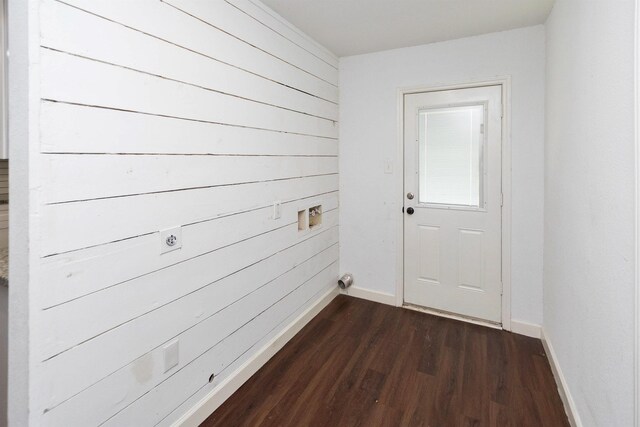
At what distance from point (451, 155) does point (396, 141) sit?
496mm

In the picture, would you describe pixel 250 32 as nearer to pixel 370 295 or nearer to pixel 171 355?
pixel 171 355

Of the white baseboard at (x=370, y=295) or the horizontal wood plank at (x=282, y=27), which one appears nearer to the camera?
the horizontal wood plank at (x=282, y=27)

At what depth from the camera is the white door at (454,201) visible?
2750 mm

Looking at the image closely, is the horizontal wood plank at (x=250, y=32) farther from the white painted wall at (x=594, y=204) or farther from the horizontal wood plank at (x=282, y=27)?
the white painted wall at (x=594, y=204)

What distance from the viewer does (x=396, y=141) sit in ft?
10.0

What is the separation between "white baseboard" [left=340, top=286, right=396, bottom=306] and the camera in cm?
320

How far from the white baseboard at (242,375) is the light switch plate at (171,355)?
0.30m

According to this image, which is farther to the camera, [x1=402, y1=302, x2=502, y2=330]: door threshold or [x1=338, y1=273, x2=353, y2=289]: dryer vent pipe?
[x1=338, y1=273, x2=353, y2=289]: dryer vent pipe

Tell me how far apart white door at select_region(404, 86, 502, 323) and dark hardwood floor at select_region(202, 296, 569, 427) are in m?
0.31

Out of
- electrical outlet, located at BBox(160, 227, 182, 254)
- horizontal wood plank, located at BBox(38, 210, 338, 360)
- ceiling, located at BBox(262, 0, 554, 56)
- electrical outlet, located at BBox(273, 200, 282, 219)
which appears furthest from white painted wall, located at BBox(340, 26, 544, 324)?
electrical outlet, located at BBox(160, 227, 182, 254)

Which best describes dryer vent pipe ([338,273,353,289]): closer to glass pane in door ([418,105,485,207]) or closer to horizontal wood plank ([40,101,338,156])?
glass pane in door ([418,105,485,207])

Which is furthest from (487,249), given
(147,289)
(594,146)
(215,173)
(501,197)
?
(147,289)

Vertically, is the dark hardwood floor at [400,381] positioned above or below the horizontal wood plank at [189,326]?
below

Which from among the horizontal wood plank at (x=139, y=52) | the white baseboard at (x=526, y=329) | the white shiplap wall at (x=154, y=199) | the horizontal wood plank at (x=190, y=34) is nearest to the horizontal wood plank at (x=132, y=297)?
the white shiplap wall at (x=154, y=199)
